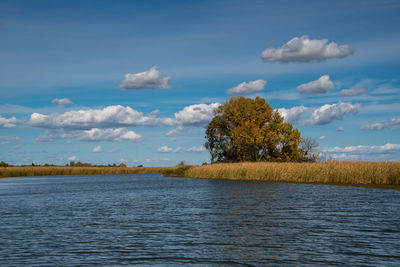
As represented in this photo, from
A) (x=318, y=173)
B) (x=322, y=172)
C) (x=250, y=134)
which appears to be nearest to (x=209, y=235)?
(x=322, y=172)

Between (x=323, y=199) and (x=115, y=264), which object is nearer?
(x=115, y=264)

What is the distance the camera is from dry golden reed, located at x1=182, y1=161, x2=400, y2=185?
37.6 meters

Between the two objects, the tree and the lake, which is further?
the tree

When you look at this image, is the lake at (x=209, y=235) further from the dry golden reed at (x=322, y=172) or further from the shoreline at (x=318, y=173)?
the dry golden reed at (x=322, y=172)

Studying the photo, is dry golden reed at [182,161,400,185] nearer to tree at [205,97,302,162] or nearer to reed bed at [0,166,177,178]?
tree at [205,97,302,162]

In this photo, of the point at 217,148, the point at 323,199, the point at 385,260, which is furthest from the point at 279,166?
the point at 385,260

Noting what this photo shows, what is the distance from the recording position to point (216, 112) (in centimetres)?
8312

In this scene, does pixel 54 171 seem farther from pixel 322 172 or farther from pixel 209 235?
pixel 209 235

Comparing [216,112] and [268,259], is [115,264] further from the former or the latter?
[216,112]

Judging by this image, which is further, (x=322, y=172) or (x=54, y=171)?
(x=54, y=171)

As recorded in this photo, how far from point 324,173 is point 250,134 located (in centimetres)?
2946

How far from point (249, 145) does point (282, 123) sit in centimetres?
756

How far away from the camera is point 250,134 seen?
2852 inches

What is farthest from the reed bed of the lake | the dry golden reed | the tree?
the lake
